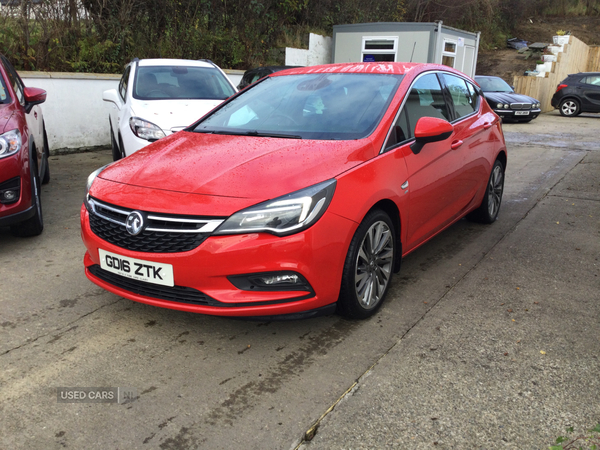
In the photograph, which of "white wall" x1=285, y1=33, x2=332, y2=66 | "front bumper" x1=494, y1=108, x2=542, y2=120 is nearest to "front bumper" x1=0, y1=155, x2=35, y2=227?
"white wall" x1=285, y1=33, x2=332, y2=66

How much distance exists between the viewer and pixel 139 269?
307 cm

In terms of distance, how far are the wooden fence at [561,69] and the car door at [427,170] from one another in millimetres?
19281

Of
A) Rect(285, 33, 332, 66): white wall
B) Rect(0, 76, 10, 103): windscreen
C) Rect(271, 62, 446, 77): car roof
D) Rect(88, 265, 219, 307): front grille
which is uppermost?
Rect(285, 33, 332, 66): white wall

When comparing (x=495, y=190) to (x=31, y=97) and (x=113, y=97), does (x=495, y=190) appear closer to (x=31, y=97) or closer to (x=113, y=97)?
(x=31, y=97)

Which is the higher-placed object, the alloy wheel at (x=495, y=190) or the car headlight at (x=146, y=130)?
the car headlight at (x=146, y=130)

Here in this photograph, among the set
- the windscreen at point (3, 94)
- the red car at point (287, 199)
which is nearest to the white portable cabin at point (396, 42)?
the windscreen at point (3, 94)

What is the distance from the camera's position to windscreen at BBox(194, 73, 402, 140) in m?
3.77

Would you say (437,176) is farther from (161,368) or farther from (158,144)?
(161,368)

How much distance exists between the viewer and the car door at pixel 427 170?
3.84 m

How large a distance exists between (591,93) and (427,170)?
18593 mm

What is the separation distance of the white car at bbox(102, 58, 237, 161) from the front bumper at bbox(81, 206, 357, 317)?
12.4 ft

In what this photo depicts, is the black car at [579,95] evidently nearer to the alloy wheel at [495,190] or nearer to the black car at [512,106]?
the black car at [512,106]

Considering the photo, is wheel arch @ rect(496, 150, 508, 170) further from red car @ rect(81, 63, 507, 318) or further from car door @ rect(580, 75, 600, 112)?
car door @ rect(580, 75, 600, 112)

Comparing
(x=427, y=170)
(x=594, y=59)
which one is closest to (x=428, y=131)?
(x=427, y=170)
